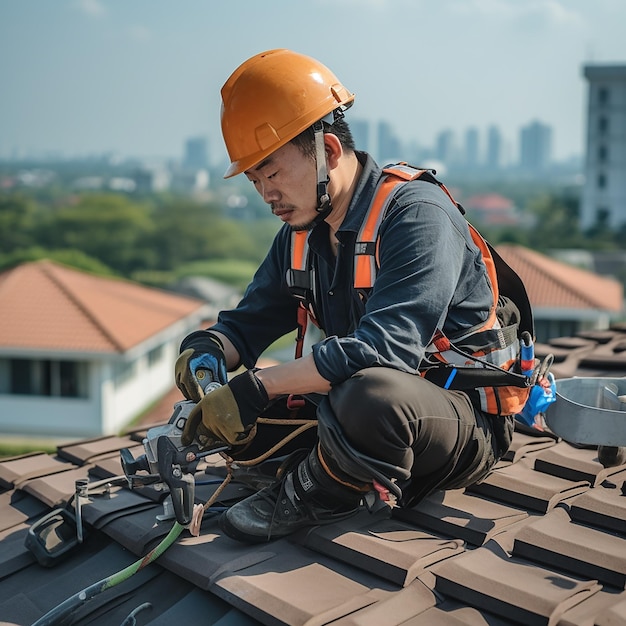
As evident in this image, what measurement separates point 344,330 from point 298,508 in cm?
72

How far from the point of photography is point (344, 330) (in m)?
3.23

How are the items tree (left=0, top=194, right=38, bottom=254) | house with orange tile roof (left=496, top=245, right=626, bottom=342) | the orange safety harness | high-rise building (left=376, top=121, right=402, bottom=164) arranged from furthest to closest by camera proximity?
high-rise building (left=376, top=121, right=402, bottom=164)
tree (left=0, top=194, right=38, bottom=254)
house with orange tile roof (left=496, top=245, right=626, bottom=342)
the orange safety harness

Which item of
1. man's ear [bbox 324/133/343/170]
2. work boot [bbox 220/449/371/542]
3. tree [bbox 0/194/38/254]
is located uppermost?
tree [bbox 0/194/38/254]

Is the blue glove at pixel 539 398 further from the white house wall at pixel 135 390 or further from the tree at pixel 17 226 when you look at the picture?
the tree at pixel 17 226

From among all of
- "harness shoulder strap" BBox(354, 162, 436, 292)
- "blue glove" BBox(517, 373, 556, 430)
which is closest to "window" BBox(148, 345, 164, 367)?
"blue glove" BBox(517, 373, 556, 430)

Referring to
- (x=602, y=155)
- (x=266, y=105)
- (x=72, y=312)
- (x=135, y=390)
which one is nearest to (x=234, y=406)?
(x=266, y=105)

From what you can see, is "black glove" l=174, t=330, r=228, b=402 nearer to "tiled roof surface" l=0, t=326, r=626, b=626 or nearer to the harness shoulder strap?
"tiled roof surface" l=0, t=326, r=626, b=626

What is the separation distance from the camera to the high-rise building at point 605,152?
290ft

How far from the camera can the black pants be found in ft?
8.18

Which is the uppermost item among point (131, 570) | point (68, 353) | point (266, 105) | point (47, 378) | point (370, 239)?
point (266, 105)

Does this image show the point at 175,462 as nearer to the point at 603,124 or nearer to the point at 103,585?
the point at 103,585

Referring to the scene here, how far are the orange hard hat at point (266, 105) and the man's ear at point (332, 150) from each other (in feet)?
0.29

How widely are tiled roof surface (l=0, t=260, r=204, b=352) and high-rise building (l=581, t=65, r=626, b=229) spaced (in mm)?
66933

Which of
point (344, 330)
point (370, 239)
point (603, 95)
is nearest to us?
point (370, 239)
